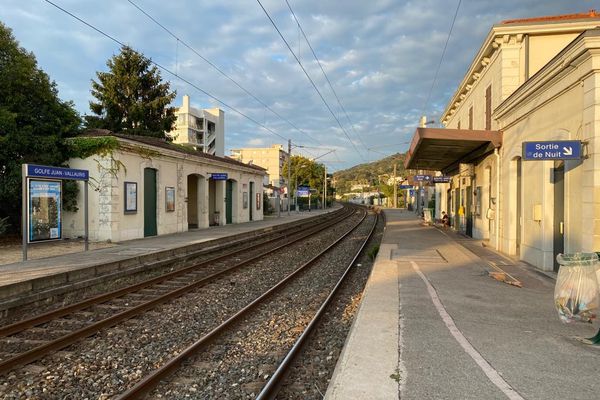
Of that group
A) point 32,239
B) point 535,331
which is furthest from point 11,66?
point 535,331

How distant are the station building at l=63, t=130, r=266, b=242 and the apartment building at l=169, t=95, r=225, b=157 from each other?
44554 mm

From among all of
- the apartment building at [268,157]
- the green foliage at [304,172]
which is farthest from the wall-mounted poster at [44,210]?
the apartment building at [268,157]

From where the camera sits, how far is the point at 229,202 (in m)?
30.1

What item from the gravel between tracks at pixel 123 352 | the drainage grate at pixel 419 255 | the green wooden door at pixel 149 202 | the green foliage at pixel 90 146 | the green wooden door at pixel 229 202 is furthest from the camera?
the green wooden door at pixel 229 202

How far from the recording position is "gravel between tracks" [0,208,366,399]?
4.71 metres

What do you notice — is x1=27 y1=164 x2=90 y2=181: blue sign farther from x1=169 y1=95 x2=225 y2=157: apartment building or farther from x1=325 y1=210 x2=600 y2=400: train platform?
x1=169 y1=95 x2=225 y2=157: apartment building

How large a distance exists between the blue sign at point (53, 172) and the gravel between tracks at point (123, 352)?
665cm

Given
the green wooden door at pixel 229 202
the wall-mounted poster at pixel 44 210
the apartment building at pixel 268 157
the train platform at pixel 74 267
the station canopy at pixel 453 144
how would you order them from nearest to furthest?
the train platform at pixel 74 267 → the wall-mounted poster at pixel 44 210 → the station canopy at pixel 453 144 → the green wooden door at pixel 229 202 → the apartment building at pixel 268 157

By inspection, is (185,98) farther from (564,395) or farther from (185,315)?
(564,395)

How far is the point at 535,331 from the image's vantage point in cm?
586

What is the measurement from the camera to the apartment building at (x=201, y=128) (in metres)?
74.3

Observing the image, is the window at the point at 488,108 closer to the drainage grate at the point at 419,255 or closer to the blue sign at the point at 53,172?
the drainage grate at the point at 419,255

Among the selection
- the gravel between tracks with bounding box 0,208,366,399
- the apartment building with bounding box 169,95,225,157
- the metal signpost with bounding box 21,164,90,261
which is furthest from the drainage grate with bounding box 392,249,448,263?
the apartment building with bounding box 169,95,225,157

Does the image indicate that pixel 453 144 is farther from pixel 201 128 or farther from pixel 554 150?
pixel 201 128
